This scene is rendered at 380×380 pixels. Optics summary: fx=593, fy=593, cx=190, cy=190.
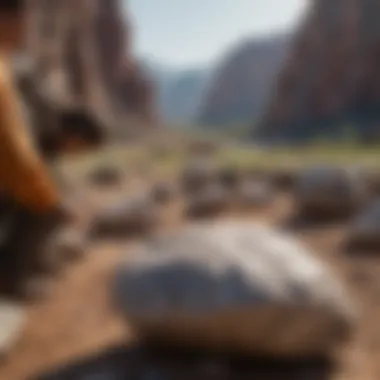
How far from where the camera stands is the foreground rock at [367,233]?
4637mm

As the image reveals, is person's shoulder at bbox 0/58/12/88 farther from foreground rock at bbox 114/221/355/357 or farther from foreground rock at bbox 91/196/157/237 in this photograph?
foreground rock at bbox 91/196/157/237

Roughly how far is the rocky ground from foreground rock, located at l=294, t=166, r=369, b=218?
1565mm

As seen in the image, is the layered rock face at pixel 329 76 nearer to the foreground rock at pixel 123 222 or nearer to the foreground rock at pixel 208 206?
the foreground rock at pixel 208 206

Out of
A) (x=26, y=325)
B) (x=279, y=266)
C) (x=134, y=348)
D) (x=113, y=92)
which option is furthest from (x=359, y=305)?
(x=113, y=92)

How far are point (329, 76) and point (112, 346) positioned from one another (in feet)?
144

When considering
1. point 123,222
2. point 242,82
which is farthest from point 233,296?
point 242,82

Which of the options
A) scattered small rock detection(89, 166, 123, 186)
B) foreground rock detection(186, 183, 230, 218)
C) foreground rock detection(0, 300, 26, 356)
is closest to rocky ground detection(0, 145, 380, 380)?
foreground rock detection(0, 300, 26, 356)

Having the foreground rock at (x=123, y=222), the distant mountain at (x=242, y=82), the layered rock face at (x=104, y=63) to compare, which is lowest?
the foreground rock at (x=123, y=222)

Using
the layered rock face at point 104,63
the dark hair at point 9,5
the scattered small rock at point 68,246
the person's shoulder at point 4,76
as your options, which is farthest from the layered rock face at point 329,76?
the person's shoulder at point 4,76

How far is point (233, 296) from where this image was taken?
233 centimetres

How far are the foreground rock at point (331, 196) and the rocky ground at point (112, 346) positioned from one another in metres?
1.56

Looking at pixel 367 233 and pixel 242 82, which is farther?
pixel 242 82

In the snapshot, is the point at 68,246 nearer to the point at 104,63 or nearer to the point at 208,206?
the point at 208,206

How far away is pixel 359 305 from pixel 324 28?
1806 inches
